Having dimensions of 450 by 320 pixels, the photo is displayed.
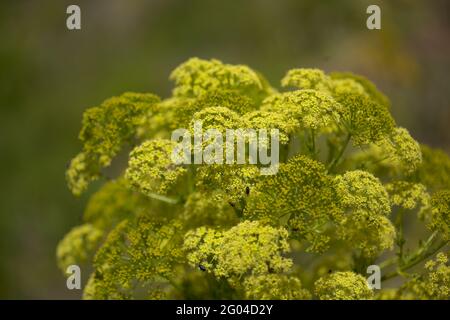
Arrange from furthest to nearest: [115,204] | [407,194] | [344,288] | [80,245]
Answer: [80,245], [115,204], [407,194], [344,288]

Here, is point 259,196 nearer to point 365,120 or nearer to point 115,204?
point 365,120

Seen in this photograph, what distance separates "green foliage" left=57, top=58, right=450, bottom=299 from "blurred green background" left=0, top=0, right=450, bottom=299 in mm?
5892

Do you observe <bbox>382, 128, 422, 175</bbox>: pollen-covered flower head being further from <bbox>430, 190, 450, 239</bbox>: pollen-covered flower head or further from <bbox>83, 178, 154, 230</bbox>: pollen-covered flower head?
<bbox>83, 178, 154, 230</bbox>: pollen-covered flower head

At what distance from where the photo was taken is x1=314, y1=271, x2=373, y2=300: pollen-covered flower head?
309cm

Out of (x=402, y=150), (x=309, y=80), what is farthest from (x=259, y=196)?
(x=309, y=80)

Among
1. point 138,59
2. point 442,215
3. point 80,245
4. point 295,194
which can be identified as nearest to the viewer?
point 295,194

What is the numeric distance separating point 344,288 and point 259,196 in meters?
0.71

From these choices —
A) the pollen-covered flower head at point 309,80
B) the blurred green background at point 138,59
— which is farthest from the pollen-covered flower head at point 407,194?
the blurred green background at point 138,59

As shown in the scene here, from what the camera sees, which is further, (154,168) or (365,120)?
(365,120)

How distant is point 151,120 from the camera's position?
13.0ft

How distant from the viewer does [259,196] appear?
9.79 ft

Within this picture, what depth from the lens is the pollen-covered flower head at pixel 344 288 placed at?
10.1ft
